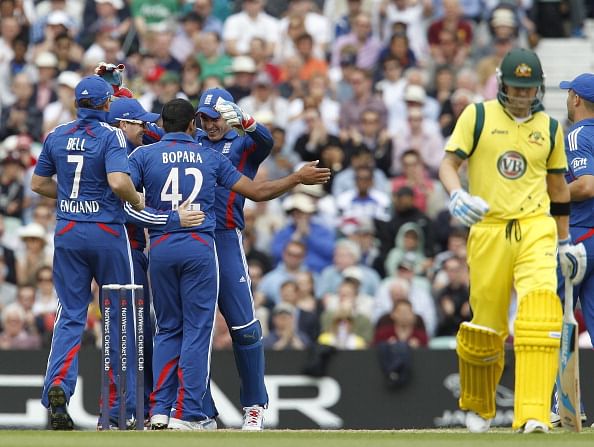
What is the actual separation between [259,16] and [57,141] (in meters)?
9.29

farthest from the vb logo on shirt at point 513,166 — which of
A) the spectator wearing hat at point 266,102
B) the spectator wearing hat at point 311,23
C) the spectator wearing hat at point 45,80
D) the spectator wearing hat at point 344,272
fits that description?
the spectator wearing hat at point 45,80

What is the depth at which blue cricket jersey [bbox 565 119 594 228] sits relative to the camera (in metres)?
11.9

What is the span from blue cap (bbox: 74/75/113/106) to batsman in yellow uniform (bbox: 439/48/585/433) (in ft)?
8.94

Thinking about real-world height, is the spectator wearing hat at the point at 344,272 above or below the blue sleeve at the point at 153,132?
below

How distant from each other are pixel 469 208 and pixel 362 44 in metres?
10.7

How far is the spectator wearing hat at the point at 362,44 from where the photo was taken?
20359 millimetres

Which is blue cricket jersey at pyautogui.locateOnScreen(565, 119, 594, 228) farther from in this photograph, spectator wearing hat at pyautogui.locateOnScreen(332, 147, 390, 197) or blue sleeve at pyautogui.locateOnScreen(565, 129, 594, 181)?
spectator wearing hat at pyautogui.locateOnScreen(332, 147, 390, 197)

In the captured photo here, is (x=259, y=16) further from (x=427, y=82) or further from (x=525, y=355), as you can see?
(x=525, y=355)

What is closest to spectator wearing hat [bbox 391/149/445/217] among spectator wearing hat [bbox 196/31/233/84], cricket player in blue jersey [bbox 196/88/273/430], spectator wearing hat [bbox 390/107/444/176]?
spectator wearing hat [bbox 390/107/444/176]

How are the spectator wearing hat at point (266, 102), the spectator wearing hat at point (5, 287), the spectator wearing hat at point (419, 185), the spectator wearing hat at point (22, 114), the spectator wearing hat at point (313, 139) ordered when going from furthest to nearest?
the spectator wearing hat at point (22, 114), the spectator wearing hat at point (266, 102), the spectator wearing hat at point (313, 139), the spectator wearing hat at point (419, 185), the spectator wearing hat at point (5, 287)

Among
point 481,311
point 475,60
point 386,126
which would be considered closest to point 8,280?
point 386,126

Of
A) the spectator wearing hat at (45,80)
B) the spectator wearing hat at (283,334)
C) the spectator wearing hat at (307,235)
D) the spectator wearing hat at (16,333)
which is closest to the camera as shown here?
the spectator wearing hat at (283,334)

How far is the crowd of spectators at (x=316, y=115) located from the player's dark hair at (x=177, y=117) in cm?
455

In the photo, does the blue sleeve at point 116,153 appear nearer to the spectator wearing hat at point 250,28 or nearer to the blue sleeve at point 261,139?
the blue sleeve at point 261,139
